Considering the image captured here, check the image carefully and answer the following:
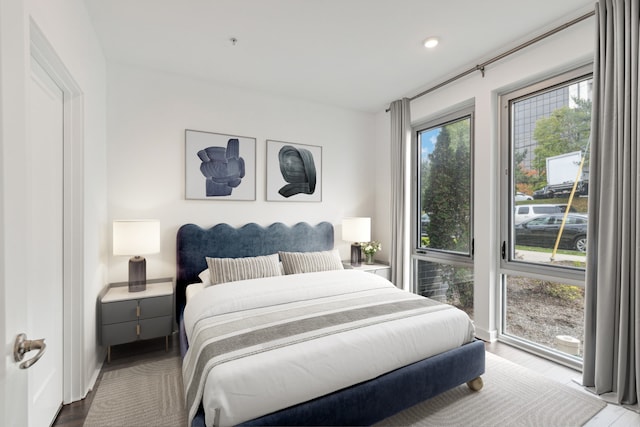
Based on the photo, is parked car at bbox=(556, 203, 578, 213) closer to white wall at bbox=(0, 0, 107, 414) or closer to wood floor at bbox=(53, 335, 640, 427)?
wood floor at bbox=(53, 335, 640, 427)

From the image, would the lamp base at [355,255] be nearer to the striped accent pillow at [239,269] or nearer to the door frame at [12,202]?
the striped accent pillow at [239,269]

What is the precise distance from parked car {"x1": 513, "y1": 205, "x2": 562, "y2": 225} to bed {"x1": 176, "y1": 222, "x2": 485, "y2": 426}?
4.41 ft

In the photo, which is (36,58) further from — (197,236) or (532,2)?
(532,2)

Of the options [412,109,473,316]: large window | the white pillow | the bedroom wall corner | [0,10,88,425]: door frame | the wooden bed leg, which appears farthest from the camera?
[412,109,473,316]: large window

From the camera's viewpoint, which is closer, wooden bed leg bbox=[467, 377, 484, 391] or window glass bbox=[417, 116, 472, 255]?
wooden bed leg bbox=[467, 377, 484, 391]

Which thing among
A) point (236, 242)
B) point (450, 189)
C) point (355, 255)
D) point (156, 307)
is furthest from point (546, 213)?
point (156, 307)

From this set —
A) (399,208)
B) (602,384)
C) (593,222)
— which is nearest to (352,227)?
(399,208)

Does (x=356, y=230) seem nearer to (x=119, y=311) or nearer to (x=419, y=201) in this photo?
(x=419, y=201)

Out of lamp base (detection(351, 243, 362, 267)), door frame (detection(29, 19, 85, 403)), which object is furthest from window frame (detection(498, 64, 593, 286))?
door frame (detection(29, 19, 85, 403))

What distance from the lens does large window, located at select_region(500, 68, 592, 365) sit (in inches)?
96.1

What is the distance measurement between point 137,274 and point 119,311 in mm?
376

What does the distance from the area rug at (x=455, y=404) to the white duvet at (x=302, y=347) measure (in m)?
0.39

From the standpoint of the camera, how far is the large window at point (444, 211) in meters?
3.35

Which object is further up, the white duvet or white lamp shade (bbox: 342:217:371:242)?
white lamp shade (bbox: 342:217:371:242)
